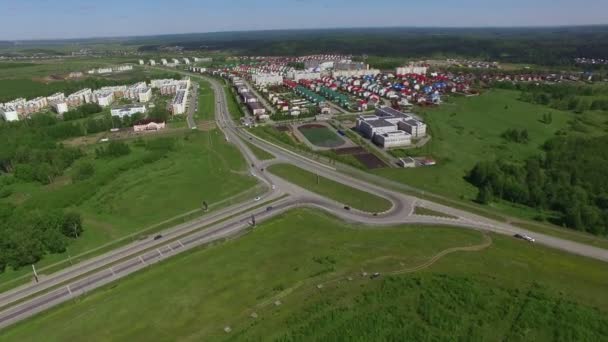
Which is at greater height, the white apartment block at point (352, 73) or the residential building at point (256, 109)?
Result: the white apartment block at point (352, 73)

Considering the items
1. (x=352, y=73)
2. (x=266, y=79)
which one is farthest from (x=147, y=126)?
(x=352, y=73)

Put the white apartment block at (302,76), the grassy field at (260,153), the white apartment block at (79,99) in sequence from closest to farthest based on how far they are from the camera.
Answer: the grassy field at (260,153), the white apartment block at (79,99), the white apartment block at (302,76)

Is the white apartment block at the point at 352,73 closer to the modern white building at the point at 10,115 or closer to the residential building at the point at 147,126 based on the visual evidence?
the residential building at the point at 147,126

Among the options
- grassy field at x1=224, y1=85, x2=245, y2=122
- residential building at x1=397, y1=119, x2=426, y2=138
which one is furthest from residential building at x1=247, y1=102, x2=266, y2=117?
residential building at x1=397, y1=119, x2=426, y2=138

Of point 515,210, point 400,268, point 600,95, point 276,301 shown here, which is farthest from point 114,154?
point 600,95

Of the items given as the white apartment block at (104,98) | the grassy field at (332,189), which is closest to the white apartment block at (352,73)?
the white apartment block at (104,98)

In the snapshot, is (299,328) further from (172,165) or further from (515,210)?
(172,165)

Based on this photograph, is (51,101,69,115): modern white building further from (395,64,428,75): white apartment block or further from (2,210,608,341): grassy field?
(395,64,428,75): white apartment block

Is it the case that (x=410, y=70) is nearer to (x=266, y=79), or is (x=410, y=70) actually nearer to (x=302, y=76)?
(x=302, y=76)
